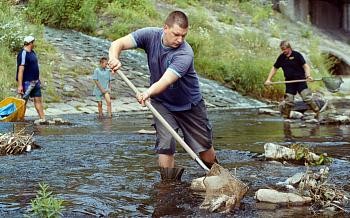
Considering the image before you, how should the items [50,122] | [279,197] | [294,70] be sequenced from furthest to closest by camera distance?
[294,70] < [50,122] < [279,197]

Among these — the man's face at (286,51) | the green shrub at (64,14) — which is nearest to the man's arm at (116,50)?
the man's face at (286,51)

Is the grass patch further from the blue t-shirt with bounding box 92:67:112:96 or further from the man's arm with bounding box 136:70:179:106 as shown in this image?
the man's arm with bounding box 136:70:179:106

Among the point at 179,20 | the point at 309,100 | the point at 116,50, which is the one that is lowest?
the point at 309,100

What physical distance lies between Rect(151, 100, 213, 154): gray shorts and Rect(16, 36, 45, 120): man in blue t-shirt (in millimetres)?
6814

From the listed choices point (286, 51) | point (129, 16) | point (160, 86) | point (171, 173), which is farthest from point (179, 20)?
point (129, 16)

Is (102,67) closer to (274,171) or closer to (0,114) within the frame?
(0,114)

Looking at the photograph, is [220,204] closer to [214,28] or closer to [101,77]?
[101,77]

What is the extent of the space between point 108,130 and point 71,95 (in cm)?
566

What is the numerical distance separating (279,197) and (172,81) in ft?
4.40

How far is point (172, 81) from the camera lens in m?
5.62

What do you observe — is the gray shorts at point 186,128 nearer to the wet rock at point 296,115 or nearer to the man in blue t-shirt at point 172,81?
the man in blue t-shirt at point 172,81

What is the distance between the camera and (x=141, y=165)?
282 inches

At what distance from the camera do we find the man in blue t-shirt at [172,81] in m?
5.71

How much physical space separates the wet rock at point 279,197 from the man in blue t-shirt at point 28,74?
26.8 feet
